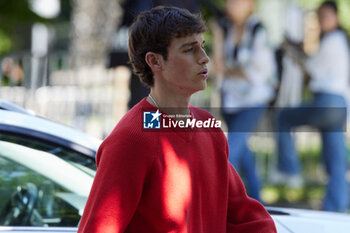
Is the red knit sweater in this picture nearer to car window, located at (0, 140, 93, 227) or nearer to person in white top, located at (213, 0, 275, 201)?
car window, located at (0, 140, 93, 227)

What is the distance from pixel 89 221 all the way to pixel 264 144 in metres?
6.84

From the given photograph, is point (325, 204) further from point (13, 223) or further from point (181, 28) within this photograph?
point (181, 28)

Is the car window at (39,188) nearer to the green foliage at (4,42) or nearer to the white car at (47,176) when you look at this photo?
the white car at (47,176)

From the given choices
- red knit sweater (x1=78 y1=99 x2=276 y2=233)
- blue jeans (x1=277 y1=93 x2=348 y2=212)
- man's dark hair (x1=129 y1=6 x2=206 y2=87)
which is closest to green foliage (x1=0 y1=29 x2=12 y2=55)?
blue jeans (x1=277 y1=93 x2=348 y2=212)

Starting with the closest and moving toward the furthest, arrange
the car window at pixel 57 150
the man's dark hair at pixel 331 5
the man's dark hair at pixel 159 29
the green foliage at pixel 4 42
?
1. the man's dark hair at pixel 159 29
2. the car window at pixel 57 150
3. the man's dark hair at pixel 331 5
4. the green foliage at pixel 4 42

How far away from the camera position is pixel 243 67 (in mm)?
6551

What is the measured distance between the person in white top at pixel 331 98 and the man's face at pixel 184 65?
173 inches

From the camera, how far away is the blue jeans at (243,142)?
626 centimetres

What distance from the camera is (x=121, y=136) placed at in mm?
1801

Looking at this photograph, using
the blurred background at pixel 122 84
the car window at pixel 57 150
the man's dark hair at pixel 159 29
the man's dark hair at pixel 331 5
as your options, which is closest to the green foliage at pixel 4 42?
the blurred background at pixel 122 84

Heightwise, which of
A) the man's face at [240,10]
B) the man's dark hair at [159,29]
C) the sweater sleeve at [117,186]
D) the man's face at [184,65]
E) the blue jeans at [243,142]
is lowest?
the blue jeans at [243,142]

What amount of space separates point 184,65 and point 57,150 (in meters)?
0.80

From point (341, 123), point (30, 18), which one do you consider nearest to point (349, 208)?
point (341, 123)

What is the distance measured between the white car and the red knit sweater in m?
0.61
